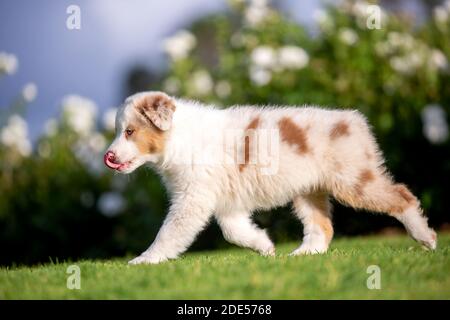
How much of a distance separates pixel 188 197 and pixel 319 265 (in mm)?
1353

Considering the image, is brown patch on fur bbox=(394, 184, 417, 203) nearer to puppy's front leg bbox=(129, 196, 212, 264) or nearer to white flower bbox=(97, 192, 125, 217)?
puppy's front leg bbox=(129, 196, 212, 264)

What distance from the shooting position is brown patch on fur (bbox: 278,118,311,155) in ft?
19.9

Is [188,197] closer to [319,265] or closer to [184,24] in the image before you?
[319,265]

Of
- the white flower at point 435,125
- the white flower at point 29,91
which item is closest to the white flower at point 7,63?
the white flower at point 29,91

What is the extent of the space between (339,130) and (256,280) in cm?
193

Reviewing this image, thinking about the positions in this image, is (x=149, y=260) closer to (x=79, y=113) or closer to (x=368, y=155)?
(x=368, y=155)

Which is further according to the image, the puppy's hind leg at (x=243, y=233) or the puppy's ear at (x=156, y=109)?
the puppy's hind leg at (x=243, y=233)

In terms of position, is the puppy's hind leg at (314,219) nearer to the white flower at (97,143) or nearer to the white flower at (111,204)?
the white flower at (111,204)

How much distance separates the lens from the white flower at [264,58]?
1077cm

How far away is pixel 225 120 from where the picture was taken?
20.5 feet

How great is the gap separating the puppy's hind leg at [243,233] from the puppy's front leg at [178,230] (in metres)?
0.49

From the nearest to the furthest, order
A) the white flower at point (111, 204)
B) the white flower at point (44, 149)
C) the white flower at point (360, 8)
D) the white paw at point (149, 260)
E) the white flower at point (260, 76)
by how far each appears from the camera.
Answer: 1. the white paw at point (149, 260)
2. the white flower at point (260, 76)
3. the white flower at point (360, 8)
4. the white flower at point (111, 204)
5. the white flower at point (44, 149)
